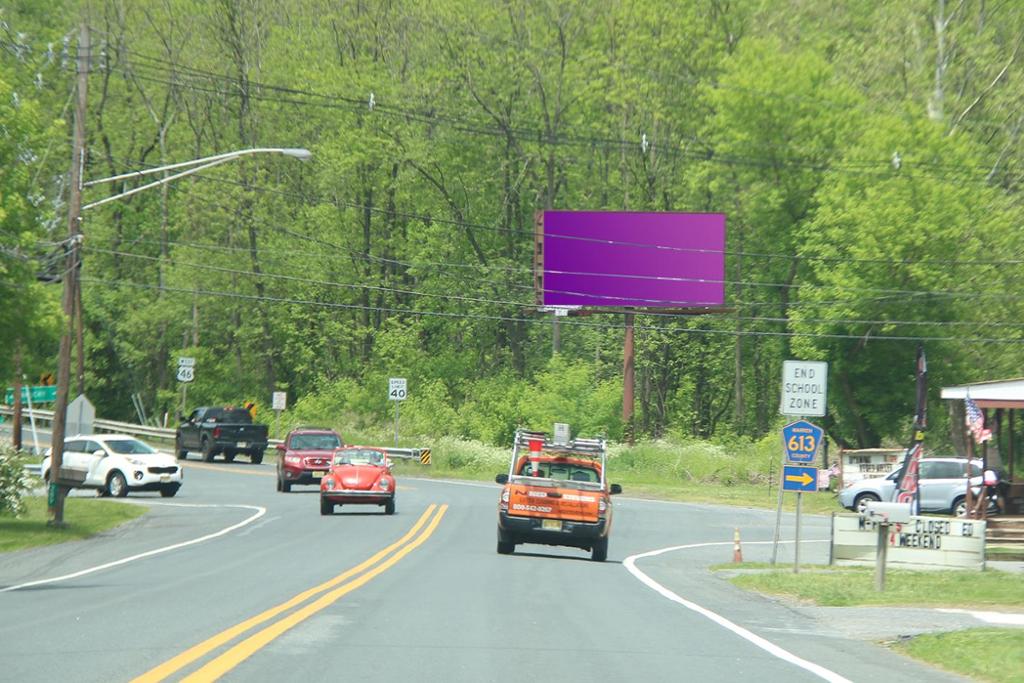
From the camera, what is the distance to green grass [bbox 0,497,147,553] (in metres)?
28.4

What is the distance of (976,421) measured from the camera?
29922mm

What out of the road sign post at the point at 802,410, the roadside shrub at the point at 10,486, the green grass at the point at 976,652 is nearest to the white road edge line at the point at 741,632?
the green grass at the point at 976,652

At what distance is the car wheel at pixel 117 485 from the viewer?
43594 millimetres

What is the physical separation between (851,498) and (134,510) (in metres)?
20.4

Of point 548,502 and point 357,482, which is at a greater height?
point 548,502

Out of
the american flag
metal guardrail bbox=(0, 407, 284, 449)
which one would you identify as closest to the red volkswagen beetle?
the american flag

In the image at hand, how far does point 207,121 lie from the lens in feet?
274

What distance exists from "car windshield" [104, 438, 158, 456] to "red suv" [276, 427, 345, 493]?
13.1 ft

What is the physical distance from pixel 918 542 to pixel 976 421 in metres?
3.65

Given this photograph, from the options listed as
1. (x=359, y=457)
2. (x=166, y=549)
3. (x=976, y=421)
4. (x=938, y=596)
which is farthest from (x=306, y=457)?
(x=938, y=596)

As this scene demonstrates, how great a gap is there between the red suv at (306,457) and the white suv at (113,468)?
11.0 ft

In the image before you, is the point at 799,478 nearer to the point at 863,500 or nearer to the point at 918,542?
the point at 918,542

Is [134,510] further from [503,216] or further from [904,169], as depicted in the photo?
[503,216]

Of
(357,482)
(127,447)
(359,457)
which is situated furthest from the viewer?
(127,447)
